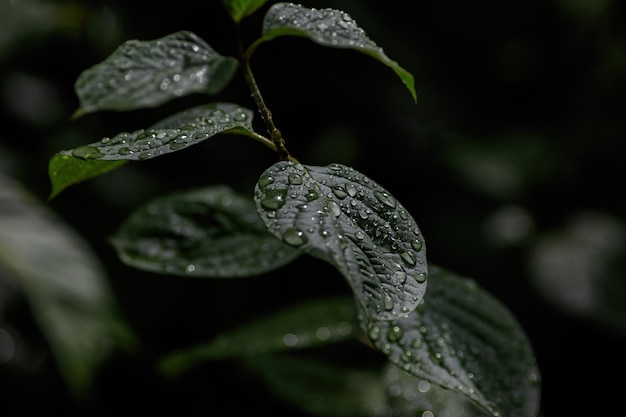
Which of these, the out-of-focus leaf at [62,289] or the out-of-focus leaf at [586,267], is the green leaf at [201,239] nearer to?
the out-of-focus leaf at [62,289]

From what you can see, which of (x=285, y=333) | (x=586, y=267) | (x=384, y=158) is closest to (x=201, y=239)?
(x=285, y=333)

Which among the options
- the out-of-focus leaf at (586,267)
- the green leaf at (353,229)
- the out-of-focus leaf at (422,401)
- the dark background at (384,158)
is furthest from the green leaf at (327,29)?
the out-of-focus leaf at (586,267)

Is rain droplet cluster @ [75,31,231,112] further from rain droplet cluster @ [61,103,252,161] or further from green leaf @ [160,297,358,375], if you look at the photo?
green leaf @ [160,297,358,375]

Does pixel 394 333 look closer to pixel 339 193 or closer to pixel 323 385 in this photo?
pixel 339 193

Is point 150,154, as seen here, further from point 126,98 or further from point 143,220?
point 143,220

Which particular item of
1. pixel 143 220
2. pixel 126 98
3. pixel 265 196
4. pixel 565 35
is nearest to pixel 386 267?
pixel 265 196

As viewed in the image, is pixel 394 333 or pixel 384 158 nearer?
pixel 394 333
